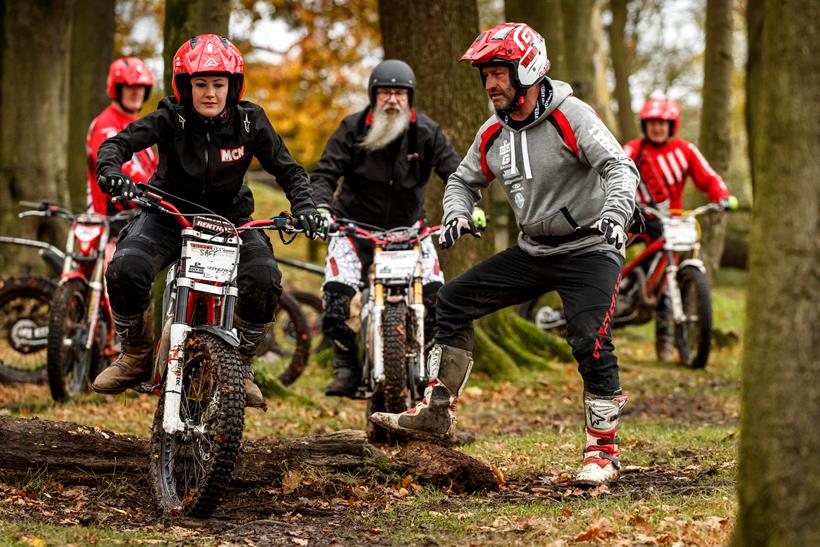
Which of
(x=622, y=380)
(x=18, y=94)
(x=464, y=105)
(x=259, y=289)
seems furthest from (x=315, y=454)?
(x=18, y=94)

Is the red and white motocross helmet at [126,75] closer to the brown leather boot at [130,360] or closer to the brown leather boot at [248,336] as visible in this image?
the brown leather boot at [130,360]

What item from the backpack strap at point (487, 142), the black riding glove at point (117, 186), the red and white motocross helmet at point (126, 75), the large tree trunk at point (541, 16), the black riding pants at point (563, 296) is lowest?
the black riding pants at point (563, 296)

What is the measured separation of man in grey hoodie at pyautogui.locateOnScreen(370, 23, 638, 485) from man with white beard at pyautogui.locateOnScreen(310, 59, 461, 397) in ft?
5.35

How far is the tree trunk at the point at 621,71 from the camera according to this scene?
23.9 m

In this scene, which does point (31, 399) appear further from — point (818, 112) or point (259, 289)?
point (818, 112)

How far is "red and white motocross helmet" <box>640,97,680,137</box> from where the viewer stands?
41.2 feet

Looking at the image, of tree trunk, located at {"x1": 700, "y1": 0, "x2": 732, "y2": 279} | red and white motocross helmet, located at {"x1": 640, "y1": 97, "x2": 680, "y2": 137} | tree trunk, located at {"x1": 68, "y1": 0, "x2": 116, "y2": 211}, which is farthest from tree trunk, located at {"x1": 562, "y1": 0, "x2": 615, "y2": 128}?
tree trunk, located at {"x1": 68, "y1": 0, "x2": 116, "y2": 211}

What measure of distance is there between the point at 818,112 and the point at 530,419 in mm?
6157

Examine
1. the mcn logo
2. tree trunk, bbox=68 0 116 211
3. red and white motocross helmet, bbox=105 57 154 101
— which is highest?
tree trunk, bbox=68 0 116 211

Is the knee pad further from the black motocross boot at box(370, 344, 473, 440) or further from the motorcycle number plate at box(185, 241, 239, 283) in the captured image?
the motorcycle number plate at box(185, 241, 239, 283)

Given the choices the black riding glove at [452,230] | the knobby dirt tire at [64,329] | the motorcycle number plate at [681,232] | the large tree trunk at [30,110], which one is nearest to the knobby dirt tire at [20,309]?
the knobby dirt tire at [64,329]

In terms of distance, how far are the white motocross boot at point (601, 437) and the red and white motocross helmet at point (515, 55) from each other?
1779 mm

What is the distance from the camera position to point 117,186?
5789 millimetres

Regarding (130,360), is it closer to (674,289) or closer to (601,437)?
(601,437)
